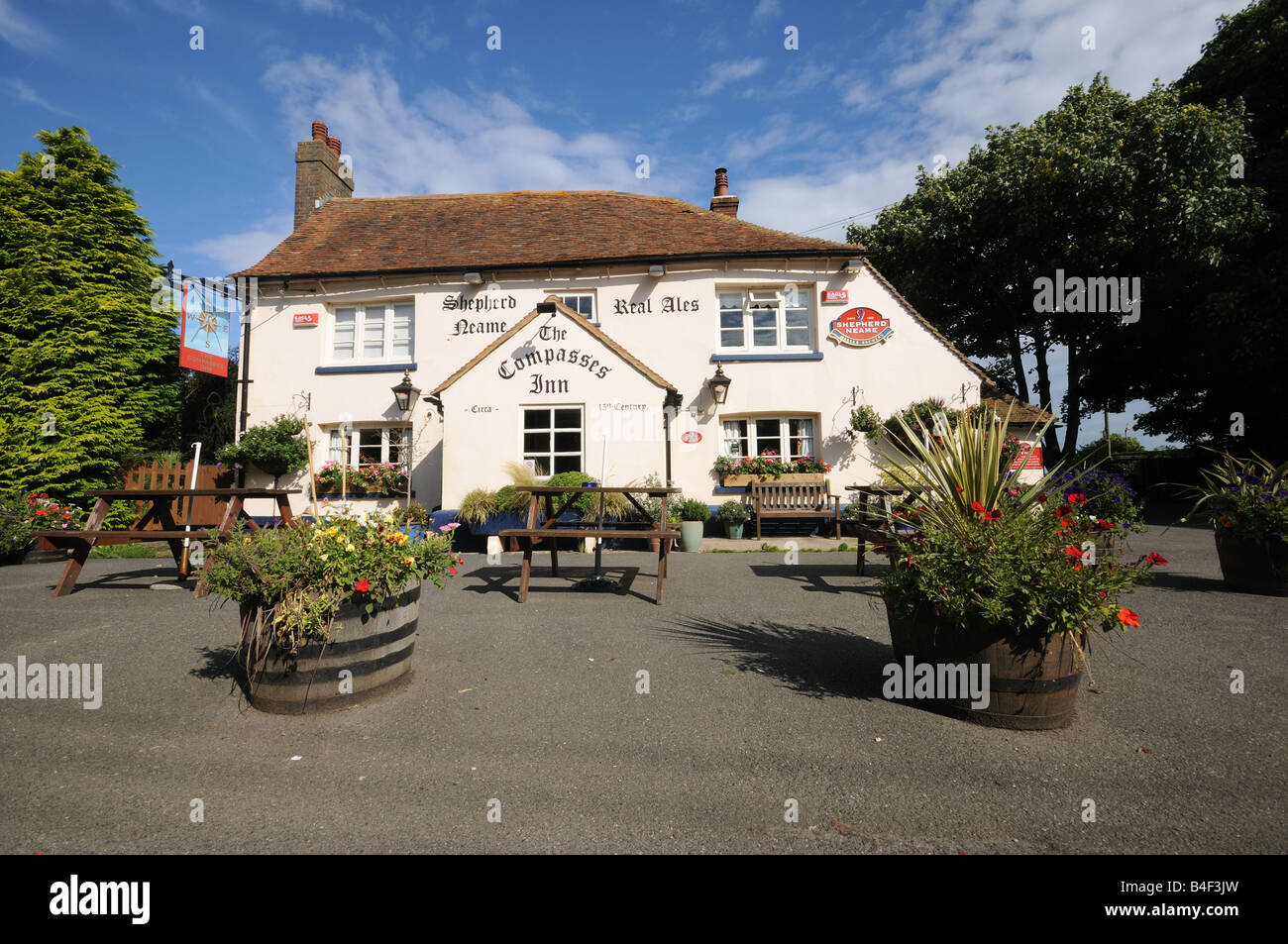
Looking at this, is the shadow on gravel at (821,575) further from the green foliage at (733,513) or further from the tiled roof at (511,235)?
the tiled roof at (511,235)

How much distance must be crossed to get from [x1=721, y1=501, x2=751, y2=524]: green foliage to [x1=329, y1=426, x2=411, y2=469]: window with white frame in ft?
23.0

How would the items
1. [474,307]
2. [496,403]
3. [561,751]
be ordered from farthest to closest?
[474,307], [496,403], [561,751]

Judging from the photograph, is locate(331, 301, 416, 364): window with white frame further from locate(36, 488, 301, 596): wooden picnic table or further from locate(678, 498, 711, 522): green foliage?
locate(36, 488, 301, 596): wooden picnic table

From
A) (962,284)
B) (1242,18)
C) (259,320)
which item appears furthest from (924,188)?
(259,320)

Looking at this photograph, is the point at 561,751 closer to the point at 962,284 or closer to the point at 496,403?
the point at 496,403

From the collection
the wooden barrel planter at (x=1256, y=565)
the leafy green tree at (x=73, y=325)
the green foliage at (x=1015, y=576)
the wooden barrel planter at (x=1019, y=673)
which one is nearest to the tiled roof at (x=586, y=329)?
the leafy green tree at (x=73, y=325)

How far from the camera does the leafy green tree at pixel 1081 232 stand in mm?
14133

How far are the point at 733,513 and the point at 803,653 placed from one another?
7524 millimetres

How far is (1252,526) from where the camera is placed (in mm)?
6480

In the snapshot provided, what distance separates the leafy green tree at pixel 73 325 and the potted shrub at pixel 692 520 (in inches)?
444

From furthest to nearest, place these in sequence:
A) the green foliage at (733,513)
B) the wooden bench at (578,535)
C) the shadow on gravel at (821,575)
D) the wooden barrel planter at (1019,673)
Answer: the green foliage at (733,513), the shadow on gravel at (821,575), the wooden bench at (578,535), the wooden barrel planter at (1019,673)

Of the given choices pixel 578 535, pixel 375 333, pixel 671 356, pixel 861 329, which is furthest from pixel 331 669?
pixel 861 329
